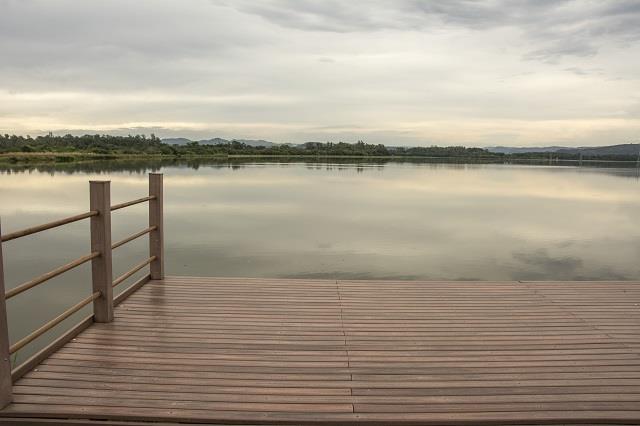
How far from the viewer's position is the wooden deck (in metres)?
2.36

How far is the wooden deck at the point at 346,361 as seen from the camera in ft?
7.73

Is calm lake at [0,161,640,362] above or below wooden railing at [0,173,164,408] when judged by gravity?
below

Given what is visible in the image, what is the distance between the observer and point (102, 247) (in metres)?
Answer: 3.43

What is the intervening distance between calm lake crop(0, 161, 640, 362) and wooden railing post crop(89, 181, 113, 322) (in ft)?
5.11

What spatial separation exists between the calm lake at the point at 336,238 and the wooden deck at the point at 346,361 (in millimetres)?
2067

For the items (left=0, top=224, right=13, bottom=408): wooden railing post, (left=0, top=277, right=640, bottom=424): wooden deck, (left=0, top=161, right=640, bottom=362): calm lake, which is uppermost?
(left=0, top=224, right=13, bottom=408): wooden railing post

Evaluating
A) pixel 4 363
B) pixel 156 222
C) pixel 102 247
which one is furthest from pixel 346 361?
pixel 156 222

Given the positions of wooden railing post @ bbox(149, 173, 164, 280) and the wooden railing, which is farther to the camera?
wooden railing post @ bbox(149, 173, 164, 280)

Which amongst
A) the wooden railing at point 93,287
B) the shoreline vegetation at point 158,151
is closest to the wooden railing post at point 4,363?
the wooden railing at point 93,287

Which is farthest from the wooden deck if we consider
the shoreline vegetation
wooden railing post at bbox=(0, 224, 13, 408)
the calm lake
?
the shoreline vegetation

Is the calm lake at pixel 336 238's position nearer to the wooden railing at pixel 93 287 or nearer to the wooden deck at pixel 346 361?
the wooden railing at pixel 93 287

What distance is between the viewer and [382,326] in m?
3.54

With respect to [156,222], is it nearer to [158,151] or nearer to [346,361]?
[346,361]

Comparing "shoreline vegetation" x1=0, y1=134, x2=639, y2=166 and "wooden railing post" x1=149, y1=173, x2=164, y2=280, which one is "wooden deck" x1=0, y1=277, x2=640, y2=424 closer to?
"wooden railing post" x1=149, y1=173, x2=164, y2=280
